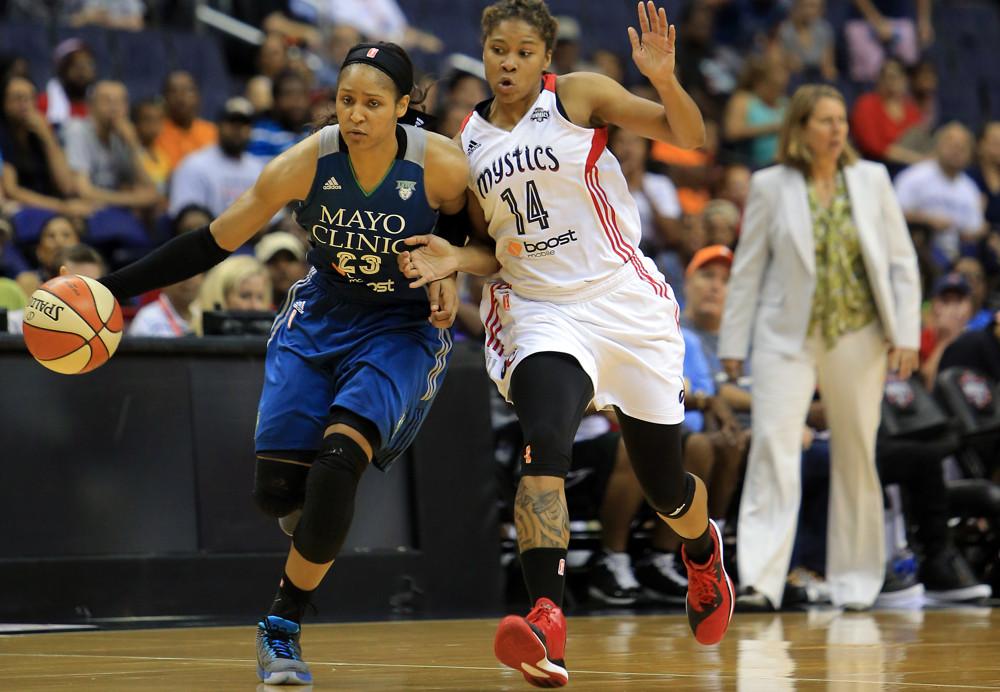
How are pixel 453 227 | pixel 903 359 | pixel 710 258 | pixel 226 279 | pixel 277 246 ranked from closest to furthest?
pixel 453 227
pixel 903 359
pixel 226 279
pixel 277 246
pixel 710 258

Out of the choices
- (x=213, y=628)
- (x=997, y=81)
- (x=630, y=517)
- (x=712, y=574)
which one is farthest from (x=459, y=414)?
(x=997, y=81)

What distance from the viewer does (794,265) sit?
7.13m

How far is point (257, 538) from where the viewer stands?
6.70 m

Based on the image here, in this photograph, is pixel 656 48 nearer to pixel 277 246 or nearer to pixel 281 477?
pixel 281 477

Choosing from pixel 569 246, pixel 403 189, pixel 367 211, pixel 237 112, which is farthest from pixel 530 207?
pixel 237 112

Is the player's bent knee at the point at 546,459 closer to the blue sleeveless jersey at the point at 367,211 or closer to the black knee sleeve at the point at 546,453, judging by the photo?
the black knee sleeve at the point at 546,453

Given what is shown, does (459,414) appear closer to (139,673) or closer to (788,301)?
(788,301)

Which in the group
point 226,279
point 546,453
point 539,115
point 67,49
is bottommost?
point 546,453

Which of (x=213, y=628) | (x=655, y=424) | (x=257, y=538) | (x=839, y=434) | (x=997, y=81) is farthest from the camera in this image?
(x=997, y=81)

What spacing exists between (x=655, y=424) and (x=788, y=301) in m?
2.73

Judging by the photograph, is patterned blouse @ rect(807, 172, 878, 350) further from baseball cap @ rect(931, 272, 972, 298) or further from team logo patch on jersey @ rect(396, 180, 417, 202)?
team logo patch on jersey @ rect(396, 180, 417, 202)

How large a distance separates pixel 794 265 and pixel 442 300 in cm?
327

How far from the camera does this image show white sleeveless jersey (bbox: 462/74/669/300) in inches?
177

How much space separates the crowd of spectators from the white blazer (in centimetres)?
68
